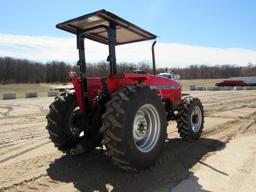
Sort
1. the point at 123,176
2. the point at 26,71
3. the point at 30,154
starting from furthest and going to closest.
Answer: the point at 26,71 → the point at 30,154 → the point at 123,176

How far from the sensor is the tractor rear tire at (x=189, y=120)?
23.6 feet

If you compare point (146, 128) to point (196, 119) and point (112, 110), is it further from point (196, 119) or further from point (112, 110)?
point (196, 119)

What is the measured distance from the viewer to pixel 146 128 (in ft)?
17.6

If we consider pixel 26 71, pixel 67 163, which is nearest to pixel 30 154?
pixel 67 163

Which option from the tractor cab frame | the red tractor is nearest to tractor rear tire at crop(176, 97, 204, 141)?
the red tractor

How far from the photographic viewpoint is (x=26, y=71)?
316 feet

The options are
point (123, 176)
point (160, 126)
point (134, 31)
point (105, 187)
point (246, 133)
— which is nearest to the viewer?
point (105, 187)

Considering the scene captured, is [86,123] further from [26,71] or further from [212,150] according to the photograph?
[26,71]

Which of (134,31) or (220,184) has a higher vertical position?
(134,31)

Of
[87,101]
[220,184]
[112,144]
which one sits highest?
[87,101]

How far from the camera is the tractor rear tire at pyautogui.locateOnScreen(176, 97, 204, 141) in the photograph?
7.20m

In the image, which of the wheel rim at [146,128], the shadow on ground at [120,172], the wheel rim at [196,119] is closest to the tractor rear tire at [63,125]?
the shadow on ground at [120,172]

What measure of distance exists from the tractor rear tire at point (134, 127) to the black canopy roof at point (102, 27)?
1.12m

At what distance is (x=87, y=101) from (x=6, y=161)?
1.95m
